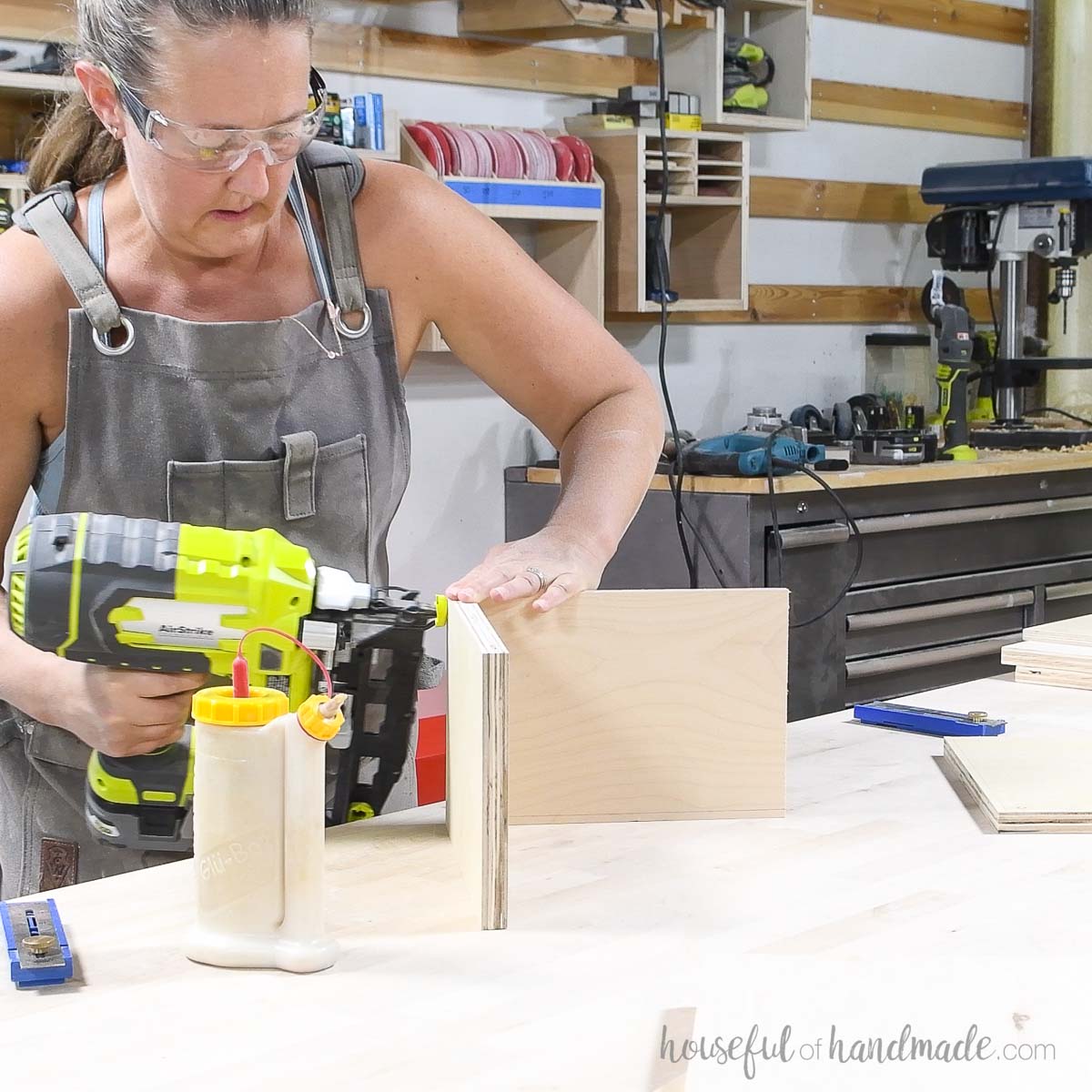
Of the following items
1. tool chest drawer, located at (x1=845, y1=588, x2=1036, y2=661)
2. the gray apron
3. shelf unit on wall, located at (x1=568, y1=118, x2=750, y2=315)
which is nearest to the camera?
the gray apron

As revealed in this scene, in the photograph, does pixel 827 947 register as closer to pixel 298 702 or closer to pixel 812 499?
pixel 298 702

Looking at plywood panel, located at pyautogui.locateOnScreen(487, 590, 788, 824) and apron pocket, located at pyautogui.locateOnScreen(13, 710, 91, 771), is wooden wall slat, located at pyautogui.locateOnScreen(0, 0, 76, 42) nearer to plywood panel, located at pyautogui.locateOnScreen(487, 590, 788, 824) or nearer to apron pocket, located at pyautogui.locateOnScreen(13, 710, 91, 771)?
apron pocket, located at pyautogui.locateOnScreen(13, 710, 91, 771)

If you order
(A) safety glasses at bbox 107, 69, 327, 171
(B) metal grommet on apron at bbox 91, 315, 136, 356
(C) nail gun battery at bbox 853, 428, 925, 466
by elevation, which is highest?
(A) safety glasses at bbox 107, 69, 327, 171

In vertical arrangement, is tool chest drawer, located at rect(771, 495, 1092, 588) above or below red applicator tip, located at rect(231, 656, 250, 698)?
below

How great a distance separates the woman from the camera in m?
1.37

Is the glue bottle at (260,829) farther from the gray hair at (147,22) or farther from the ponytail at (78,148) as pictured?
the ponytail at (78,148)

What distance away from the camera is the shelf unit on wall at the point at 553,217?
329 centimetres

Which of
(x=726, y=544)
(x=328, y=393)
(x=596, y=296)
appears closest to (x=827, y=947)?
(x=328, y=393)

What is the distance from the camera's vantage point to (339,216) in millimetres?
1601

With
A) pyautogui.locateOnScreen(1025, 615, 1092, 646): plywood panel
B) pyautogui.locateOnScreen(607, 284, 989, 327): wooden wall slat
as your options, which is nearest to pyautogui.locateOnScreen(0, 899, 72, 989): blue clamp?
pyautogui.locateOnScreen(1025, 615, 1092, 646): plywood panel

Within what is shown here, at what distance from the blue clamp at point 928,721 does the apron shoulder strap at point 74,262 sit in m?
0.92

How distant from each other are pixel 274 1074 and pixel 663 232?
120 inches

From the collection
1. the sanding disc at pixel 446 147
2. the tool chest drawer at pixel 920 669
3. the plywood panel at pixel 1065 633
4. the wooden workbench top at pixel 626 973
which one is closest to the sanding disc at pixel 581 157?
the sanding disc at pixel 446 147

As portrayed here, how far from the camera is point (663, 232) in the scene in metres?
3.72
